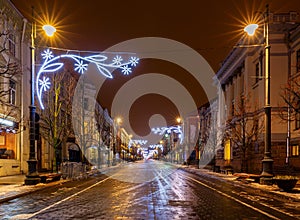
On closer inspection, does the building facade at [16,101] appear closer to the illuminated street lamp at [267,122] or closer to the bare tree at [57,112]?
the bare tree at [57,112]

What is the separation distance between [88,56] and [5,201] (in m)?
9.57

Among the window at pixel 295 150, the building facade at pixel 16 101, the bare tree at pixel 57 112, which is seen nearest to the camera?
the building facade at pixel 16 101

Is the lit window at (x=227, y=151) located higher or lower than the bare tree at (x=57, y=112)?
lower

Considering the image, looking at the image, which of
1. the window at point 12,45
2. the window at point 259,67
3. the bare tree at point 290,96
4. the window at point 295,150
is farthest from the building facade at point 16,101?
the window at point 295,150

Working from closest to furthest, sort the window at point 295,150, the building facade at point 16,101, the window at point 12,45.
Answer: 1. the building facade at point 16,101
2. the window at point 12,45
3. the window at point 295,150

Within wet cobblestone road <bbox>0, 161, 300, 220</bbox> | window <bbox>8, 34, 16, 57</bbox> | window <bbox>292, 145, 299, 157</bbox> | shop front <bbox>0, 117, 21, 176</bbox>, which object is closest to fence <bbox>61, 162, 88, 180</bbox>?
shop front <bbox>0, 117, 21, 176</bbox>

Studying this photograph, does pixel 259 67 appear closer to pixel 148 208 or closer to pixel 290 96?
pixel 290 96

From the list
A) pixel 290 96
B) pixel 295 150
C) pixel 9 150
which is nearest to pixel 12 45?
pixel 9 150

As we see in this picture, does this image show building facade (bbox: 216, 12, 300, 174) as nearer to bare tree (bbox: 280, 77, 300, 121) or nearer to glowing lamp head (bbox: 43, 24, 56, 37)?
bare tree (bbox: 280, 77, 300, 121)

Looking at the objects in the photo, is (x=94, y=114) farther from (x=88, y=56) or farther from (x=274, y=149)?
(x=88, y=56)

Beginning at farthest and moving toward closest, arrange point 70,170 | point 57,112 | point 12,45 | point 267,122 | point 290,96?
point 57,112 < point 12,45 < point 70,170 < point 290,96 < point 267,122

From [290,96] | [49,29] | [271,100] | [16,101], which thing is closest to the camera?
[49,29]

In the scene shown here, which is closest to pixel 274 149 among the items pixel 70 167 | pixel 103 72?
pixel 70 167

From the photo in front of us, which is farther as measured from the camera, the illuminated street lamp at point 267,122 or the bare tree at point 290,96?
the illuminated street lamp at point 267,122
